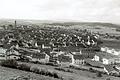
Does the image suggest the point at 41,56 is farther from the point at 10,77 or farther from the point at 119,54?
the point at 119,54

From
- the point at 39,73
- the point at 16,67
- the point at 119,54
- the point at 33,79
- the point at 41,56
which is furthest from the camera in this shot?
the point at 119,54

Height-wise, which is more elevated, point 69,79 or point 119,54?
point 69,79

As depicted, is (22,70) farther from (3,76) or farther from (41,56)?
(41,56)

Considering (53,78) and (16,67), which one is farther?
(16,67)

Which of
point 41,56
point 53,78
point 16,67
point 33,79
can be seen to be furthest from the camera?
point 41,56

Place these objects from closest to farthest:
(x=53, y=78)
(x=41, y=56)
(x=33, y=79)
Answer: (x=33, y=79) → (x=53, y=78) → (x=41, y=56)

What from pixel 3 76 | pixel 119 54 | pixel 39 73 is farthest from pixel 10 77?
pixel 119 54

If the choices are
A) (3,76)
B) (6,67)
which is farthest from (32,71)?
(3,76)

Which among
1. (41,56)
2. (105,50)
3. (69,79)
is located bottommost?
(105,50)

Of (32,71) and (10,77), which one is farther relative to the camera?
(32,71)
